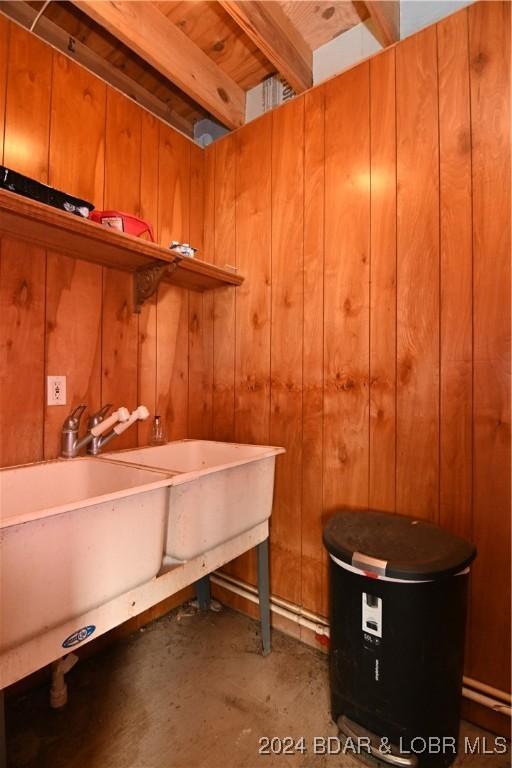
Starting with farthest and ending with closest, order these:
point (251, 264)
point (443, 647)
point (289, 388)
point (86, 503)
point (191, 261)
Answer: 1. point (251, 264)
2. point (289, 388)
3. point (191, 261)
4. point (443, 647)
5. point (86, 503)

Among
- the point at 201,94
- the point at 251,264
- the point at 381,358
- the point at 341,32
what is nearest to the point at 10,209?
the point at 251,264

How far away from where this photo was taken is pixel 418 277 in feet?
4.47

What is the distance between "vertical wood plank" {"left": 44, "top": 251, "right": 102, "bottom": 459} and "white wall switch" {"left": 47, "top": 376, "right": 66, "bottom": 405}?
0.02m

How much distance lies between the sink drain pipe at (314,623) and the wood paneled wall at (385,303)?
4 centimetres

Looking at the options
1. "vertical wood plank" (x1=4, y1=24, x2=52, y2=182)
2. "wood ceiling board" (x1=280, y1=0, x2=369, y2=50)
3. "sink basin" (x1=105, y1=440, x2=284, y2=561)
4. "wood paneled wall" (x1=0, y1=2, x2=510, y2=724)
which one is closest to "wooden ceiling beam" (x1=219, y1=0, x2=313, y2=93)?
"wood ceiling board" (x1=280, y1=0, x2=369, y2=50)

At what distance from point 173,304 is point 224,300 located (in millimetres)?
263

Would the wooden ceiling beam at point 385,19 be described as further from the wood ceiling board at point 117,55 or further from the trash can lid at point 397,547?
the trash can lid at point 397,547

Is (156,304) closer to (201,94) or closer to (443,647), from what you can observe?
(201,94)

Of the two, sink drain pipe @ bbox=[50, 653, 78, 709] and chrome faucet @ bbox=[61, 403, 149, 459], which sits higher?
chrome faucet @ bbox=[61, 403, 149, 459]

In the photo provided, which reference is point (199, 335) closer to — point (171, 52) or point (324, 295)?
point (324, 295)

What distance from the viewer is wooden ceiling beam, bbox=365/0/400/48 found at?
131 cm

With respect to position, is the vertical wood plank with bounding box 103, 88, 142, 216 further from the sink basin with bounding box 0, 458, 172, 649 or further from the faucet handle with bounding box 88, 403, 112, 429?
the sink basin with bounding box 0, 458, 172, 649

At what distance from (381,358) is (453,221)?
522mm

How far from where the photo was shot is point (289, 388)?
171cm
